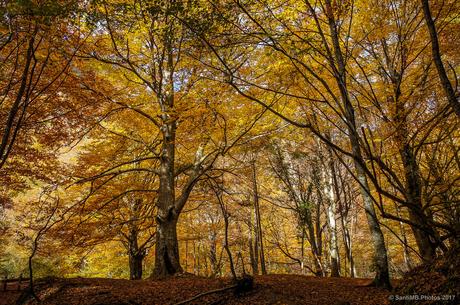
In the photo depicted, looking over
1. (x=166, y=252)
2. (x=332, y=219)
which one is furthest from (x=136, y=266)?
(x=332, y=219)

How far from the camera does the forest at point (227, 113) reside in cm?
253

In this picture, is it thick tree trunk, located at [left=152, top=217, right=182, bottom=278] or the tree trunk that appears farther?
the tree trunk

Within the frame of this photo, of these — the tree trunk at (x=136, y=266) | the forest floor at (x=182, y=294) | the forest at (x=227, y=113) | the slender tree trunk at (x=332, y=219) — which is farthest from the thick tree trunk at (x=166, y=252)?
the slender tree trunk at (x=332, y=219)

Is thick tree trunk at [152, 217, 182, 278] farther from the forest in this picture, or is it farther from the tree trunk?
the tree trunk

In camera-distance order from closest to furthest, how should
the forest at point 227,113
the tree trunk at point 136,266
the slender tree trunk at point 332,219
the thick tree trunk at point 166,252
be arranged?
1. the forest at point 227,113
2. the thick tree trunk at point 166,252
3. the slender tree trunk at point 332,219
4. the tree trunk at point 136,266

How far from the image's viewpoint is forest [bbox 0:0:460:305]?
99.5 inches

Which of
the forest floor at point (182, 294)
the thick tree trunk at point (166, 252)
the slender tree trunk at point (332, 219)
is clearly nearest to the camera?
the forest floor at point (182, 294)

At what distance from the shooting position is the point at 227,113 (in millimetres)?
8336

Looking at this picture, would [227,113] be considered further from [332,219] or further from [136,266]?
[136,266]

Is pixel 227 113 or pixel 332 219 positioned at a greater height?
pixel 227 113

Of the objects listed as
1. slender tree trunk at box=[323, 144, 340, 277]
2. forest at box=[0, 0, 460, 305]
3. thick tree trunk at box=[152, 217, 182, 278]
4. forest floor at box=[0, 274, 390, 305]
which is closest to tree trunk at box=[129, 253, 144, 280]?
forest at box=[0, 0, 460, 305]

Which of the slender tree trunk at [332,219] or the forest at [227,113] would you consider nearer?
the forest at [227,113]

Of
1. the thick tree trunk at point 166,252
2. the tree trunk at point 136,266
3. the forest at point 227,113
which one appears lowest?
the tree trunk at point 136,266

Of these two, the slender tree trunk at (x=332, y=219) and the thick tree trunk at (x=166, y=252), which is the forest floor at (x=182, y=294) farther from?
the slender tree trunk at (x=332, y=219)
